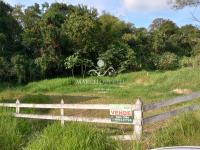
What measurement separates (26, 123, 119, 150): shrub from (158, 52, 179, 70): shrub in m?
32.3

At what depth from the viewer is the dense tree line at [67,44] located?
3684cm

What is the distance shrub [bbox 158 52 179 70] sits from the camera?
39.8 metres

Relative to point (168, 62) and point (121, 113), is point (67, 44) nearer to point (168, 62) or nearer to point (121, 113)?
point (168, 62)

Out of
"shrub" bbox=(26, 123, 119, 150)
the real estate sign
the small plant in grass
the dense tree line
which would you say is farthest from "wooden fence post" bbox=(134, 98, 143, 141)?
the dense tree line

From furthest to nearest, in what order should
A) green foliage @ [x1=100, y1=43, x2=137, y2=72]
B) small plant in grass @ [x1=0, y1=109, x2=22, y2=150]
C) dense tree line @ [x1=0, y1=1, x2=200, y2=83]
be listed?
green foliage @ [x1=100, y1=43, x2=137, y2=72] → dense tree line @ [x1=0, y1=1, x2=200, y2=83] → small plant in grass @ [x1=0, y1=109, x2=22, y2=150]

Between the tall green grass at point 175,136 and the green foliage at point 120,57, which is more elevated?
the green foliage at point 120,57

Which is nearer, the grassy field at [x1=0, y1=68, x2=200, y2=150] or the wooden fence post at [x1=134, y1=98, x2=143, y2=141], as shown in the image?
the grassy field at [x1=0, y1=68, x2=200, y2=150]

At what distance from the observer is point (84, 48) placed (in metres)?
37.9

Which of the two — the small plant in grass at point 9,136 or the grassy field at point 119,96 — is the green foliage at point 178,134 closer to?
the grassy field at point 119,96

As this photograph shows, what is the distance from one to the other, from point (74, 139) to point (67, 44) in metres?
31.5

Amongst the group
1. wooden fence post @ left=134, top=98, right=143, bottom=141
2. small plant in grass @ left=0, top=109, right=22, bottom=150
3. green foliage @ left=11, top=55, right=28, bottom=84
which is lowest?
small plant in grass @ left=0, top=109, right=22, bottom=150

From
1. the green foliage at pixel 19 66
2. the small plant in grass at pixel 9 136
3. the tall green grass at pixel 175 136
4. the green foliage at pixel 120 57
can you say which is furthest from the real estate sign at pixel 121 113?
the green foliage at pixel 120 57

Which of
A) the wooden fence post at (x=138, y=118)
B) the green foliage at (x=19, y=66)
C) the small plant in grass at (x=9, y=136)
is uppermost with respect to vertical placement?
the green foliage at (x=19, y=66)

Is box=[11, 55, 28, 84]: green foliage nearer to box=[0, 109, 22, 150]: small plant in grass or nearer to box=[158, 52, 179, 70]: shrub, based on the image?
box=[158, 52, 179, 70]: shrub
